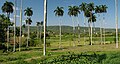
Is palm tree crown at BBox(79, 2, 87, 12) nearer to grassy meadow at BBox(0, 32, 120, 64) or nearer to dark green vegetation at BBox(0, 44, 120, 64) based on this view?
grassy meadow at BBox(0, 32, 120, 64)

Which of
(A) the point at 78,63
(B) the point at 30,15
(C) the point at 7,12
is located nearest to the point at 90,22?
(B) the point at 30,15

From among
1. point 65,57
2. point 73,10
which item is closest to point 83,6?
point 73,10

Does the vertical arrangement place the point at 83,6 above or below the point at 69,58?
above

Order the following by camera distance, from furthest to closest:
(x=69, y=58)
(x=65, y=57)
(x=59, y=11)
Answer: (x=59, y=11) → (x=65, y=57) → (x=69, y=58)

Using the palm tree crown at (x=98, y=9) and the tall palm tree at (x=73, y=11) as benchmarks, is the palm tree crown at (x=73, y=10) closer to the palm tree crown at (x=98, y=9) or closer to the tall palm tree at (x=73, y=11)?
the tall palm tree at (x=73, y=11)

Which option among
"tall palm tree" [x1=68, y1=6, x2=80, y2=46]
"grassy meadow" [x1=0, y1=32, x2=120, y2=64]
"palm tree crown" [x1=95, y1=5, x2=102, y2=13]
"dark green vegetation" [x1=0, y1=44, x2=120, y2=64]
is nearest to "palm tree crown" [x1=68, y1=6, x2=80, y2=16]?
"tall palm tree" [x1=68, y1=6, x2=80, y2=46]

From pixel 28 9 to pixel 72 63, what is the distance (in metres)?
88.3

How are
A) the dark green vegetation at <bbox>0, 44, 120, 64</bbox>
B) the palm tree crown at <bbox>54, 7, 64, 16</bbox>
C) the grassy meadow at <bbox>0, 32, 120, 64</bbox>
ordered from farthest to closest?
the palm tree crown at <bbox>54, 7, 64, 16</bbox>
the grassy meadow at <bbox>0, 32, 120, 64</bbox>
the dark green vegetation at <bbox>0, 44, 120, 64</bbox>

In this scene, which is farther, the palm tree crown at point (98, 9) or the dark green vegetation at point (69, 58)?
the palm tree crown at point (98, 9)

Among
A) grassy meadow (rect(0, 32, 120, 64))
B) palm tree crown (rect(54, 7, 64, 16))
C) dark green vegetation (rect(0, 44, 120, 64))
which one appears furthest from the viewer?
palm tree crown (rect(54, 7, 64, 16))

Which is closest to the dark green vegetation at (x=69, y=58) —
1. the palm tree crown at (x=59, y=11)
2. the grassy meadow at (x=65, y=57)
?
the grassy meadow at (x=65, y=57)

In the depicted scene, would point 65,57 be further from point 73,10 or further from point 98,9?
point 98,9

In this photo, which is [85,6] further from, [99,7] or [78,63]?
[78,63]

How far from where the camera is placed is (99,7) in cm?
10962
